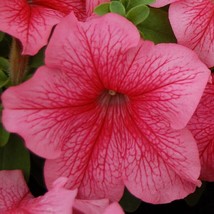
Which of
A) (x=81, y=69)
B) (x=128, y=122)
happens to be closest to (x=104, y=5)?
(x=81, y=69)

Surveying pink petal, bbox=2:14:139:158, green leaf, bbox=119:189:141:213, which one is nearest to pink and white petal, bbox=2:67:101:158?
pink petal, bbox=2:14:139:158

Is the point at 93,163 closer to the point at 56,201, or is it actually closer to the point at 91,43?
the point at 56,201

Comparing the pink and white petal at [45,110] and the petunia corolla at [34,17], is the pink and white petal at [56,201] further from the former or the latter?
the petunia corolla at [34,17]

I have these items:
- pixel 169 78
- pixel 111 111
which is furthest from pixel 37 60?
pixel 169 78

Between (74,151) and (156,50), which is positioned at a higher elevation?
(156,50)

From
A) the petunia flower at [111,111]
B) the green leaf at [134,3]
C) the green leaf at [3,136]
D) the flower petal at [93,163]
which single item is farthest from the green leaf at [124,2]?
the green leaf at [3,136]

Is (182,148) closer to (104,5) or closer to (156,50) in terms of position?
(156,50)

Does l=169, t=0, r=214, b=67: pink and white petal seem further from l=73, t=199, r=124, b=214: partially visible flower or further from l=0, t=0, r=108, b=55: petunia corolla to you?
l=73, t=199, r=124, b=214: partially visible flower
